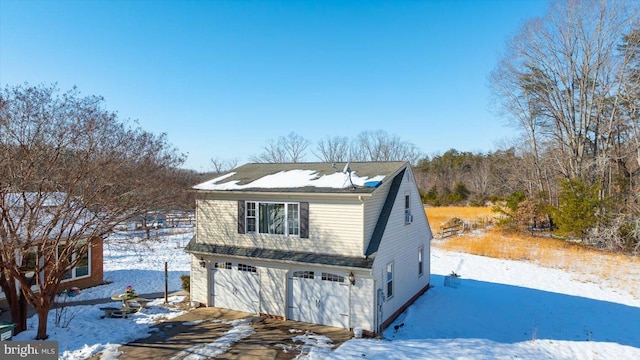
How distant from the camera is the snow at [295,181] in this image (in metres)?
11.3

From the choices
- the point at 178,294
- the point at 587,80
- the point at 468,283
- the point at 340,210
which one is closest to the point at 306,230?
the point at 340,210

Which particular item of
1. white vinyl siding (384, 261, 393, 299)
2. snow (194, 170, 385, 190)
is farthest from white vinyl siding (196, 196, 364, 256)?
white vinyl siding (384, 261, 393, 299)

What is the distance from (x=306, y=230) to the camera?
437 inches

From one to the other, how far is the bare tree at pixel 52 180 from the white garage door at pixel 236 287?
11.6 feet

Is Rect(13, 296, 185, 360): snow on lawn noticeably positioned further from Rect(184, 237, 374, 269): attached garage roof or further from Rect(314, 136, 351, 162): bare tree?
Rect(314, 136, 351, 162): bare tree

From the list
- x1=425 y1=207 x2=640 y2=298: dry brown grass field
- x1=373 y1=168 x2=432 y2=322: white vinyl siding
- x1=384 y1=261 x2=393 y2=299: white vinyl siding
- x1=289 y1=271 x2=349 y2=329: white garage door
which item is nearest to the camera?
x1=289 y1=271 x2=349 y2=329: white garage door

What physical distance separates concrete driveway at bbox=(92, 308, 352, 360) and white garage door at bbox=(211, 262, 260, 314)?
33 centimetres

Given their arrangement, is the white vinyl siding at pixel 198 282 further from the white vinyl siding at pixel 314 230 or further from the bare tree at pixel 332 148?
the bare tree at pixel 332 148

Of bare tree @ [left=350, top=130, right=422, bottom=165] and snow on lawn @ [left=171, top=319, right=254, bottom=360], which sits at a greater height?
bare tree @ [left=350, top=130, right=422, bottom=165]

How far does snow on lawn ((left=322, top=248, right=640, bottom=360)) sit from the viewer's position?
9.45 metres

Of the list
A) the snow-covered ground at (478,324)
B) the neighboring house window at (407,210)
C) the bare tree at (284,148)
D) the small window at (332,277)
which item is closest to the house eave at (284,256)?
the small window at (332,277)

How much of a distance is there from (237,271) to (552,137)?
102ft

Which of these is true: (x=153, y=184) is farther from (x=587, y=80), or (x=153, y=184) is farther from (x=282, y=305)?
(x=587, y=80)

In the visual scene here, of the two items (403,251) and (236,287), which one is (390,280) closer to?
(403,251)
